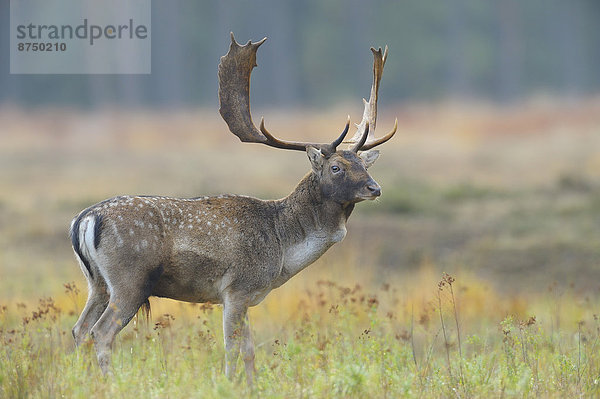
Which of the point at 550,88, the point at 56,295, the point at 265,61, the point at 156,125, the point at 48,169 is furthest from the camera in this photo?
the point at 550,88

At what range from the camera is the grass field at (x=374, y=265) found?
298 inches

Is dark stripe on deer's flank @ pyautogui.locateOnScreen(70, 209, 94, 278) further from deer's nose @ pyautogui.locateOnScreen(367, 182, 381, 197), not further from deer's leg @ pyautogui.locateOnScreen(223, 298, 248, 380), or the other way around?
deer's nose @ pyautogui.locateOnScreen(367, 182, 381, 197)

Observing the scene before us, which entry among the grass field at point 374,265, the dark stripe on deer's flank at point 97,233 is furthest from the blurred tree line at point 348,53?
the dark stripe on deer's flank at point 97,233

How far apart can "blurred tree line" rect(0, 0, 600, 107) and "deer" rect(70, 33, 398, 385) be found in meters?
37.8

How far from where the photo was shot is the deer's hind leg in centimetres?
748

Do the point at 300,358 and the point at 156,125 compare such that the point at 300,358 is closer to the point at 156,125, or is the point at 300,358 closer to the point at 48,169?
the point at 48,169

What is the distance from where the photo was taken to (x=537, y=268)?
48.8 feet

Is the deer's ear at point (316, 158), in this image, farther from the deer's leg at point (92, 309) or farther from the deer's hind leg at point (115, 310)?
the deer's leg at point (92, 309)

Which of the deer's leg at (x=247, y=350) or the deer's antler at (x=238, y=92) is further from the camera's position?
the deer's antler at (x=238, y=92)

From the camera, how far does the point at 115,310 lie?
7.46m

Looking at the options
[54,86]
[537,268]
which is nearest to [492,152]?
[537,268]

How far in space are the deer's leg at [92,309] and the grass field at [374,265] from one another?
0.31 metres

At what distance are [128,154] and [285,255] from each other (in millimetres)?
23896

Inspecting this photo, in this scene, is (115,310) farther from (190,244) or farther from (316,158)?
(316,158)
